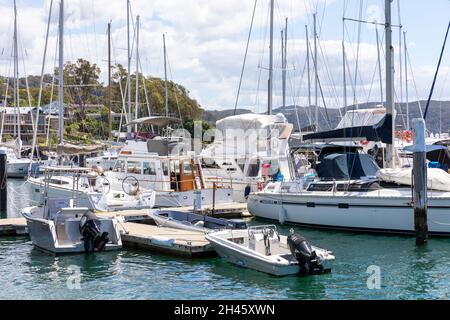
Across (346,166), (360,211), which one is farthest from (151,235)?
(346,166)

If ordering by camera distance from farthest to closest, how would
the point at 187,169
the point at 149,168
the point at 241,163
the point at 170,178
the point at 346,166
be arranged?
the point at 241,163
the point at 149,168
the point at 187,169
the point at 170,178
the point at 346,166

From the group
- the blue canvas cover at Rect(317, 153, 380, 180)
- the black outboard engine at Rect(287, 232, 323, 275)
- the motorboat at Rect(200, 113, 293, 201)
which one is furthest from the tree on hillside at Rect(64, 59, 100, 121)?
the black outboard engine at Rect(287, 232, 323, 275)

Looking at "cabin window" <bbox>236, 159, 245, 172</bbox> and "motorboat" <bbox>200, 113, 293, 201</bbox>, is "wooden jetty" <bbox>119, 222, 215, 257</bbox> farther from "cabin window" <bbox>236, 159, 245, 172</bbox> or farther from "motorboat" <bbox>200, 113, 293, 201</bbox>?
"cabin window" <bbox>236, 159, 245, 172</bbox>

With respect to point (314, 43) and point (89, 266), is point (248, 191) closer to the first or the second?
point (89, 266)

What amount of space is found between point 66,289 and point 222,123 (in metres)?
21.3

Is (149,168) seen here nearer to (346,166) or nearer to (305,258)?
(346,166)

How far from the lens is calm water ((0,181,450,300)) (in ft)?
46.8

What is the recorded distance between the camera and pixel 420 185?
18.7 m

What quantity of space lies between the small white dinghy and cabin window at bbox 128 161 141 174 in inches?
448

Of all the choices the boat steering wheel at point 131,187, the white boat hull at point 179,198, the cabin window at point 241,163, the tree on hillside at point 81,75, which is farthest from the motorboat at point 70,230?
the tree on hillside at point 81,75

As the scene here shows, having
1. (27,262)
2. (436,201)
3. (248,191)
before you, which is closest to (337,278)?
(436,201)

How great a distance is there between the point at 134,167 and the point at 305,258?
47.8 feet

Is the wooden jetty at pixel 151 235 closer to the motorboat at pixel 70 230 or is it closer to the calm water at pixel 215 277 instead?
the calm water at pixel 215 277
